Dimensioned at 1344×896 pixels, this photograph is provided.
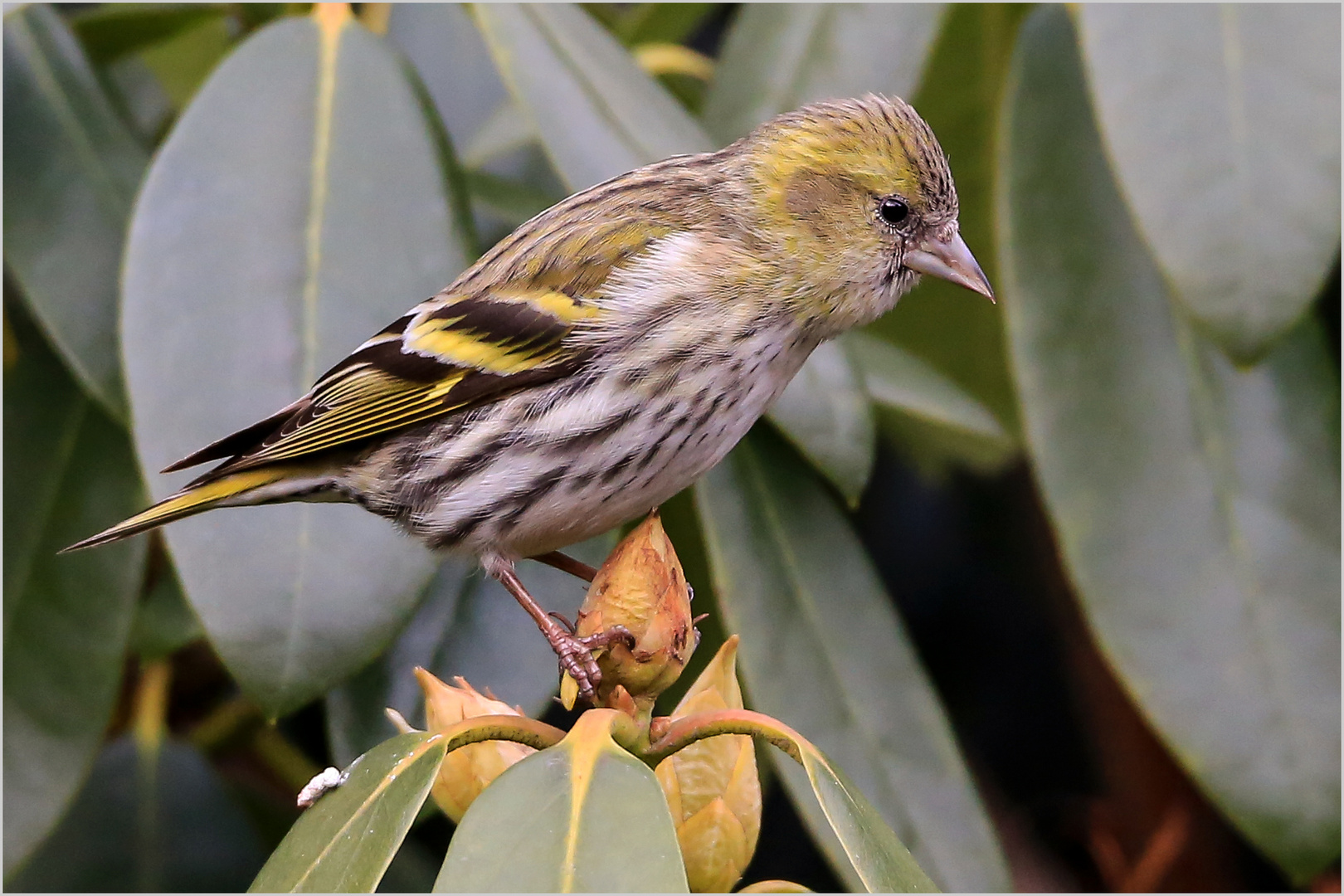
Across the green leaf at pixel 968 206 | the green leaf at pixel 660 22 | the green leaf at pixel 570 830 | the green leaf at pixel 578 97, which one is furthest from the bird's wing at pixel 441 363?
the green leaf at pixel 968 206

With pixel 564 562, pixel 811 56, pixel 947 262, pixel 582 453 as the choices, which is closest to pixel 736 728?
pixel 582 453

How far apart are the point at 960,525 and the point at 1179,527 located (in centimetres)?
132

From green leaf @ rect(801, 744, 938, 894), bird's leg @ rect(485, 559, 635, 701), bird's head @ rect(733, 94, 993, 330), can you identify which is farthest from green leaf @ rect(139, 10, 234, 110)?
green leaf @ rect(801, 744, 938, 894)

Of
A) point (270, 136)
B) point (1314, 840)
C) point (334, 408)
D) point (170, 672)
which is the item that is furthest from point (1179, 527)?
point (170, 672)

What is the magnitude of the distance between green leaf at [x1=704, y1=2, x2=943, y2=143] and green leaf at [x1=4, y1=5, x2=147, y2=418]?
0.98 meters

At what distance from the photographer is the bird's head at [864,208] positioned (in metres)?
1.87

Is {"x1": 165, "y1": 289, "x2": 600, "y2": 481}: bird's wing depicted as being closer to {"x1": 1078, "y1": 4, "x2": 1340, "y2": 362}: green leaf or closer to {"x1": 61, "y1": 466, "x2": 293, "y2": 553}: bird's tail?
{"x1": 61, "y1": 466, "x2": 293, "y2": 553}: bird's tail

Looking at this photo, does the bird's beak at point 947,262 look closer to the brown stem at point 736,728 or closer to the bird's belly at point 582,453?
the bird's belly at point 582,453

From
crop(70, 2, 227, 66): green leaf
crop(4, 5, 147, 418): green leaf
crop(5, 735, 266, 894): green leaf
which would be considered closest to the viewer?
crop(4, 5, 147, 418): green leaf

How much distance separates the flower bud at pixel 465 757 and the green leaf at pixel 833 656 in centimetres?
68

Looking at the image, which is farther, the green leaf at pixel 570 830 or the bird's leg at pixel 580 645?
the bird's leg at pixel 580 645

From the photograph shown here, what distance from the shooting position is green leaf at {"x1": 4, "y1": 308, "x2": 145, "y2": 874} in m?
2.06

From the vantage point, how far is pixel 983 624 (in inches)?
135

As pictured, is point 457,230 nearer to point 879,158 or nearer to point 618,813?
point 879,158
